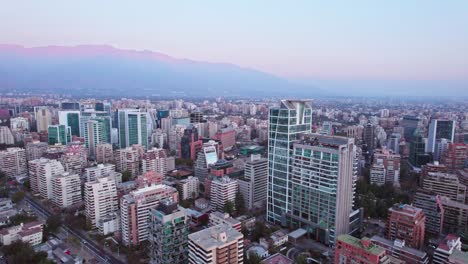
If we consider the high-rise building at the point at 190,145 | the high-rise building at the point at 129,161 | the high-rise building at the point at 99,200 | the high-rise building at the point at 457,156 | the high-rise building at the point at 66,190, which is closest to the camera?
the high-rise building at the point at 99,200

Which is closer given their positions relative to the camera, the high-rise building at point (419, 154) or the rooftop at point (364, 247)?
the rooftop at point (364, 247)

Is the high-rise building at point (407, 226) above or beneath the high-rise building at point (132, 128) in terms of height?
beneath

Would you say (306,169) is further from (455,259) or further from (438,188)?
(438,188)

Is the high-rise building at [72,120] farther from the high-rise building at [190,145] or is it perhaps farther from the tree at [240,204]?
the tree at [240,204]

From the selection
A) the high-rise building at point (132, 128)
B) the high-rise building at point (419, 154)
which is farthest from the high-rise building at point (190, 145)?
the high-rise building at point (419, 154)

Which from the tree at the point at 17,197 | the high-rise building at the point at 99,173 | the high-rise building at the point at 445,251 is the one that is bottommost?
the tree at the point at 17,197

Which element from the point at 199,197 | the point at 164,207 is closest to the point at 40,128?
the point at 199,197
